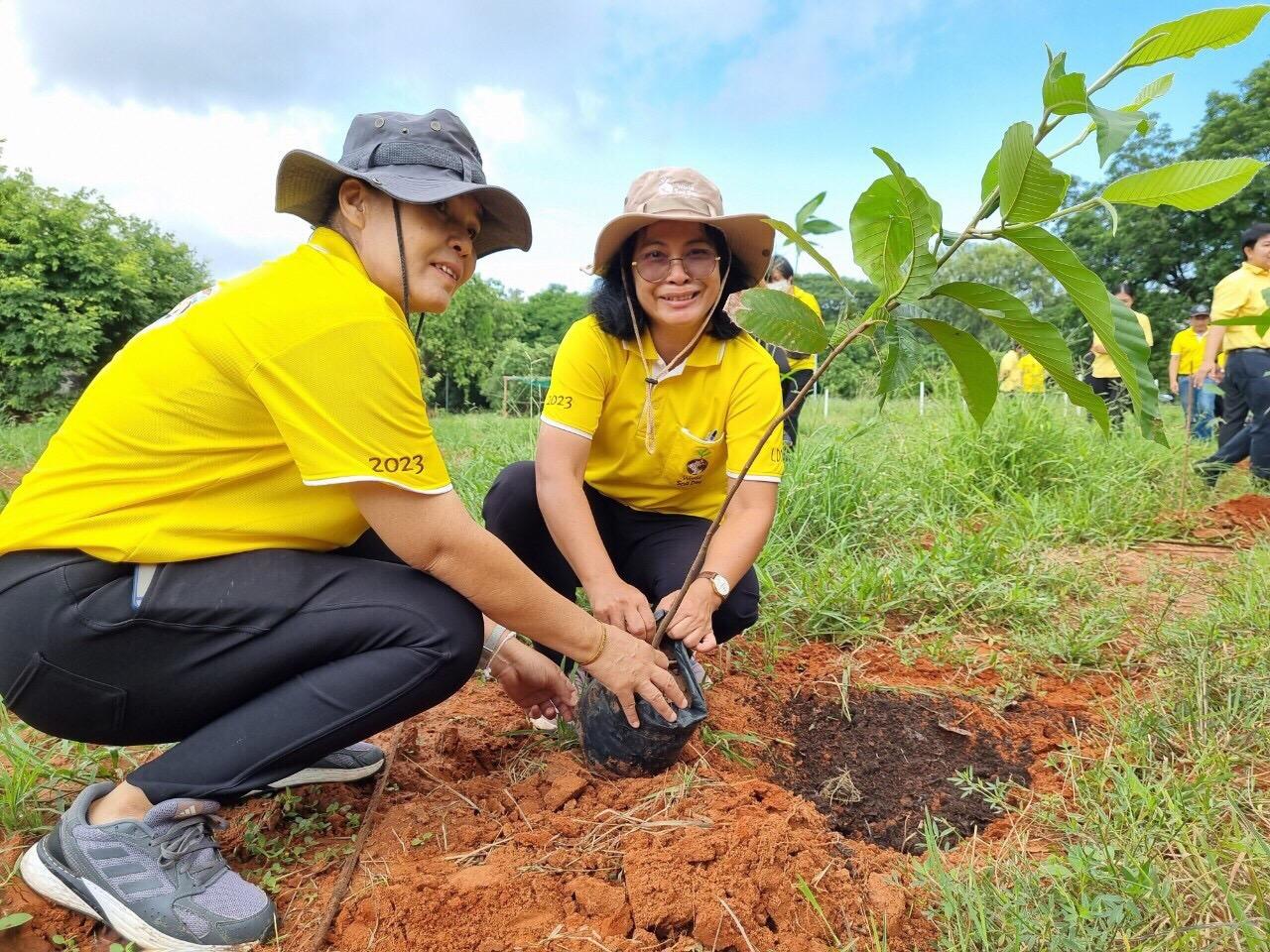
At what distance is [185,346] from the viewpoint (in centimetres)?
106

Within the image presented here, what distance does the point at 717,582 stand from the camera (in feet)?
5.04

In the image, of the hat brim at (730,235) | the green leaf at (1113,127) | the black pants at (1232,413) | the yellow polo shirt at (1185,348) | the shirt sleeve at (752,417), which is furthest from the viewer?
the yellow polo shirt at (1185,348)

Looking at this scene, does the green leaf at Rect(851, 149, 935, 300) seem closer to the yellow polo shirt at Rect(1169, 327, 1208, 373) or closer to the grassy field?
the grassy field

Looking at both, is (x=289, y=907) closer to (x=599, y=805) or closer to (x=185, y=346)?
(x=599, y=805)

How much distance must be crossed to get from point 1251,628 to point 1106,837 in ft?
3.25

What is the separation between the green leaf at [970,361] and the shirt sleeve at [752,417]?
566 millimetres

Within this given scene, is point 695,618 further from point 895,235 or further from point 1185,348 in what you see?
point 1185,348

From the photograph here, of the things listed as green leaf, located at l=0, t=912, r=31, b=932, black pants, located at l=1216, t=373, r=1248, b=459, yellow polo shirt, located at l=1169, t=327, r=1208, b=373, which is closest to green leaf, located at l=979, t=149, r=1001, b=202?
green leaf, located at l=0, t=912, r=31, b=932

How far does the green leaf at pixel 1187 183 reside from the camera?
Answer: 79 centimetres

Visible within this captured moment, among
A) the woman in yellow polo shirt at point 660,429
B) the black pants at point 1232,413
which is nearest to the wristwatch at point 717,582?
the woman in yellow polo shirt at point 660,429

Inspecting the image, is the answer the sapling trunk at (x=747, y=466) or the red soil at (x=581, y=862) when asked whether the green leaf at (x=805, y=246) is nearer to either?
the sapling trunk at (x=747, y=466)

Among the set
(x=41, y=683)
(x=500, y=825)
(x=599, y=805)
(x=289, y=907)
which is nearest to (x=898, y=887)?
(x=599, y=805)

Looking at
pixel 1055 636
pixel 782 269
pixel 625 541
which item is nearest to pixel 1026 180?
pixel 625 541

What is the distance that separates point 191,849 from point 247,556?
1.31 feet
